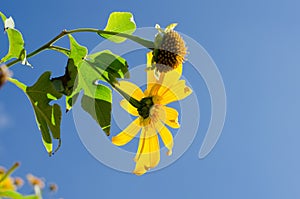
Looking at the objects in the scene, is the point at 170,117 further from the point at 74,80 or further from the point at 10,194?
the point at 10,194

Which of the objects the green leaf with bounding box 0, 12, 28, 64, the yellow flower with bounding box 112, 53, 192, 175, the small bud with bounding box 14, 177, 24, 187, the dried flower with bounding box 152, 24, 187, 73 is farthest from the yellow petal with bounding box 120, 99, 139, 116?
the small bud with bounding box 14, 177, 24, 187

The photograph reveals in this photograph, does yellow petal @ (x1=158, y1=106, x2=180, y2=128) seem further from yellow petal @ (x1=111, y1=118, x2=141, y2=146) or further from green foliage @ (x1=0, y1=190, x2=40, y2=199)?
green foliage @ (x1=0, y1=190, x2=40, y2=199)

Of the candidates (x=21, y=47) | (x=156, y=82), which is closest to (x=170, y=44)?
(x=156, y=82)

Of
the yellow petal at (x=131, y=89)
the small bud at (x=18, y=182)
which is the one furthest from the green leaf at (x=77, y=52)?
the small bud at (x=18, y=182)

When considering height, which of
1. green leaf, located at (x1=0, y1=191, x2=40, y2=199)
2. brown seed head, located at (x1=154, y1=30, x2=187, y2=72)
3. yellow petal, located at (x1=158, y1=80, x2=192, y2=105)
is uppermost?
brown seed head, located at (x1=154, y1=30, x2=187, y2=72)

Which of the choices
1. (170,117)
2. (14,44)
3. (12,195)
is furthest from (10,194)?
(170,117)

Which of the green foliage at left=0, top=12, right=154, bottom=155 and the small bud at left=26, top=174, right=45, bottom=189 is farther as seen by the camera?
the green foliage at left=0, top=12, right=154, bottom=155
